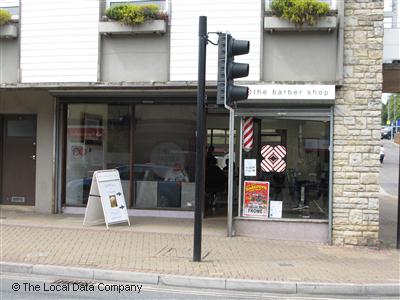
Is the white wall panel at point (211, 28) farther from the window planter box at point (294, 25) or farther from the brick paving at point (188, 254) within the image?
the brick paving at point (188, 254)

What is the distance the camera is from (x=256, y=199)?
10.4 metres

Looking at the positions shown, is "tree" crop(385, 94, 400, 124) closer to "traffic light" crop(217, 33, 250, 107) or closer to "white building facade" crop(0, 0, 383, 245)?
"white building facade" crop(0, 0, 383, 245)

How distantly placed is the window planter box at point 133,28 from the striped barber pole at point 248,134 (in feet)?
8.25

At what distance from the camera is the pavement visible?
277 inches

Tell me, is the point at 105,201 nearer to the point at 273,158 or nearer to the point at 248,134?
the point at 248,134

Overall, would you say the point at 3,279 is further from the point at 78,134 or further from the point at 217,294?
the point at 78,134

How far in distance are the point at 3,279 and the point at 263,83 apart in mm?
5752

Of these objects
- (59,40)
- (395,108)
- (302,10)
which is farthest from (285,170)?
(395,108)

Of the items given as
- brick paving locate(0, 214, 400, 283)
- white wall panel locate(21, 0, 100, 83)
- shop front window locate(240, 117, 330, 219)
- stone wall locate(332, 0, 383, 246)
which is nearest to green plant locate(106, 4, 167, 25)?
white wall panel locate(21, 0, 100, 83)

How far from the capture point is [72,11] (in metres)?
10.9

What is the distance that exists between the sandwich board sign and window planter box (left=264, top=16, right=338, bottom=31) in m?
4.61

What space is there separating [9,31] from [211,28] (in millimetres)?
4496

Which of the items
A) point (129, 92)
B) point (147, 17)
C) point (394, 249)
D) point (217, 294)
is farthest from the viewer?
point (129, 92)

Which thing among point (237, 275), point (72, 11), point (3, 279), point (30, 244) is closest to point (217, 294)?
point (237, 275)
